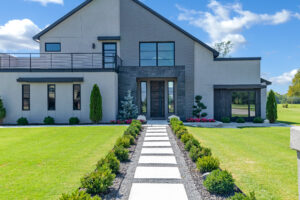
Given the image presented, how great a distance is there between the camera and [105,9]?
16.1 meters

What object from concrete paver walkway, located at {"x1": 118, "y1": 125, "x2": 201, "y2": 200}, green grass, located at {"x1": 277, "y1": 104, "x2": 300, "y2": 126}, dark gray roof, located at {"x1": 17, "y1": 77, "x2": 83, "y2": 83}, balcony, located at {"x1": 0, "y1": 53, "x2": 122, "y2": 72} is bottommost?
concrete paver walkway, located at {"x1": 118, "y1": 125, "x2": 201, "y2": 200}

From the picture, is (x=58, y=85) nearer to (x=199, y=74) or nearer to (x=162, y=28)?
(x=162, y=28)

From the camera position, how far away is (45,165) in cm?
518

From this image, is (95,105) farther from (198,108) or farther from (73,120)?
(198,108)

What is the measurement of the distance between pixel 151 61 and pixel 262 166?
40.7 ft

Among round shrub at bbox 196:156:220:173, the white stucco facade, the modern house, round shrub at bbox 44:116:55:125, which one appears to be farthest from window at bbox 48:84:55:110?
round shrub at bbox 196:156:220:173

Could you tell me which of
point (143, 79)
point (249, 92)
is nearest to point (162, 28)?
point (143, 79)

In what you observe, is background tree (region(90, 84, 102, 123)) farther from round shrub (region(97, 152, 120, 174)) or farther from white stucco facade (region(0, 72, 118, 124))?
round shrub (region(97, 152, 120, 174))

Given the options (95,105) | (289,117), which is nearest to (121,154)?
(95,105)

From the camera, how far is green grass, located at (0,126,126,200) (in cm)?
376

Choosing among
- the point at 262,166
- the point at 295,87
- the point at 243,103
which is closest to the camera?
the point at 262,166

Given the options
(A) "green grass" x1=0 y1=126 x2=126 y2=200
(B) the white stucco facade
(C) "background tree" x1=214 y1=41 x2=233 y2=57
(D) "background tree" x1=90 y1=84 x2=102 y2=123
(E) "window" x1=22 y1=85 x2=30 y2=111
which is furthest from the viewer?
(C) "background tree" x1=214 y1=41 x2=233 y2=57

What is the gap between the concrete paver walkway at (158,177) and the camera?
140 inches

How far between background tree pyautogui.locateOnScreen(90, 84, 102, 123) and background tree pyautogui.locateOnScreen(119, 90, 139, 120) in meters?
1.93
